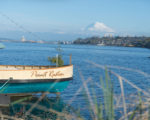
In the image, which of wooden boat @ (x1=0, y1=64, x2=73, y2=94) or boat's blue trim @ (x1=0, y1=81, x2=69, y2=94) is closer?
wooden boat @ (x1=0, y1=64, x2=73, y2=94)

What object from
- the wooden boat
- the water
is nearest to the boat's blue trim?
the wooden boat

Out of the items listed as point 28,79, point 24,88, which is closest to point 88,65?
point 28,79

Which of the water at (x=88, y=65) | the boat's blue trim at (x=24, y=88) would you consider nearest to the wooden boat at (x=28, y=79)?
the boat's blue trim at (x=24, y=88)

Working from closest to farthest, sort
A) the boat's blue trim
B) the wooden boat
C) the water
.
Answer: the wooden boat, the boat's blue trim, the water

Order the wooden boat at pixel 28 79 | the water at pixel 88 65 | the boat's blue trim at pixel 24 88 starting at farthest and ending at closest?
1. the water at pixel 88 65
2. the boat's blue trim at pixel 24 88
3. the wooden boat at pixel 28 79

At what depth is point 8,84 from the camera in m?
13.5

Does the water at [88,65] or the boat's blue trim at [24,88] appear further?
the water at [88,65]

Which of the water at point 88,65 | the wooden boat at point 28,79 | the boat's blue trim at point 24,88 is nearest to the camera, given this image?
the wooden boat at point 28,79

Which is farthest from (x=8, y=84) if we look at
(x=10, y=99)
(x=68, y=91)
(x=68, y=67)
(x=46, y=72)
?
(x=68, y=91)

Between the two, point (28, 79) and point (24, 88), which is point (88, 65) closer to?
point (28, 79)

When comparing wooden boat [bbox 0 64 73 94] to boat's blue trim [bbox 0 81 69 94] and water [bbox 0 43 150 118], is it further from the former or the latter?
water [bbox 0 43 150 118]

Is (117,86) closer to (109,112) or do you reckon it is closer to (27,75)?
(27,75)

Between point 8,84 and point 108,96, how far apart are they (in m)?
11.3

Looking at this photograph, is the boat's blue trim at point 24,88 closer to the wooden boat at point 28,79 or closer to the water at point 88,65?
the wooden boat at point 28,79
